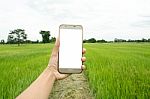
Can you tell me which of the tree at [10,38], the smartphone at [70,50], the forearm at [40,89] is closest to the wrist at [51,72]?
the forearm at [40,89]

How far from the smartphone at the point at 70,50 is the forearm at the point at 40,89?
0.25 m

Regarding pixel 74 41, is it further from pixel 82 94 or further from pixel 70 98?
pixel 82 94

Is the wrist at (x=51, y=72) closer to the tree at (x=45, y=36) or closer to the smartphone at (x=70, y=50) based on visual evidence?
the smartphone at (x=70, y=50)

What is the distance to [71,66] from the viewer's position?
6.84 ft

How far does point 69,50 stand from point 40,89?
1.59ft

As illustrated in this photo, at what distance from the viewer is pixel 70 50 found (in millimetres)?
2082

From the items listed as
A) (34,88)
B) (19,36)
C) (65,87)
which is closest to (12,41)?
(19,36)

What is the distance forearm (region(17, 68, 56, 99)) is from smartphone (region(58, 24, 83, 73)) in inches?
10.0

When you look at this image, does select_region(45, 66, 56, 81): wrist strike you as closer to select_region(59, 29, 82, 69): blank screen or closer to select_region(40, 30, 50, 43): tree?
select_region(59, 29, 82, 69): blank screen

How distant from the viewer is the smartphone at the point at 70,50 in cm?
204

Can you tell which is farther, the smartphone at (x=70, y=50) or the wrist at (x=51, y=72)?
the smartphone at (x=70, y=50)

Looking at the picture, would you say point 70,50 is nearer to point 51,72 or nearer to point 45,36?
point 51,72

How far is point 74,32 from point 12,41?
9071 centimetres

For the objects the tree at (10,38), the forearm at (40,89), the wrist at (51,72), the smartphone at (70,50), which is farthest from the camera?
the tree at (10,38)
